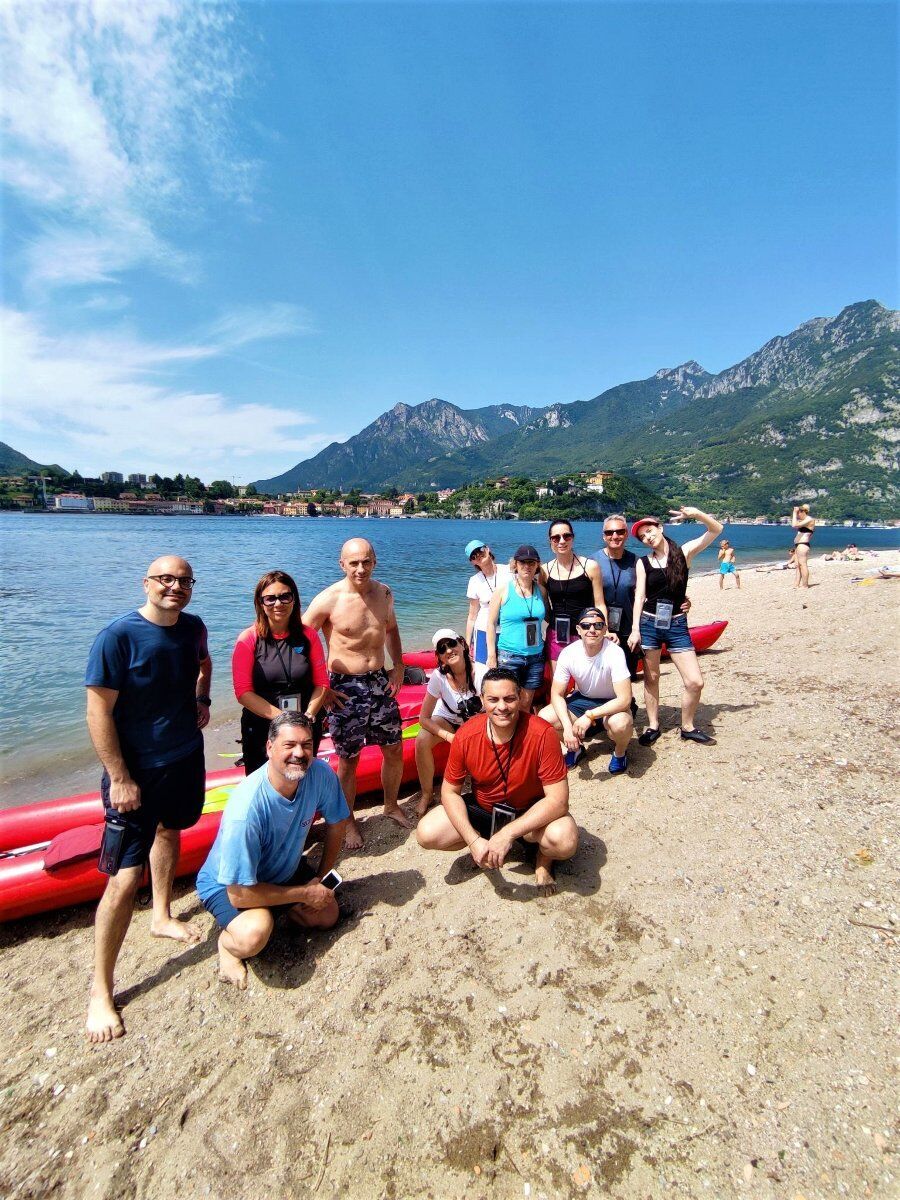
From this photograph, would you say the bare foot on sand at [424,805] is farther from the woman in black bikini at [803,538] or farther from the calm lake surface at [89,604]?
the woman in black bikini at [803,538]

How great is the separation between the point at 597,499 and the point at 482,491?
132ft

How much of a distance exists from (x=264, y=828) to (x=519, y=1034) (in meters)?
1.69

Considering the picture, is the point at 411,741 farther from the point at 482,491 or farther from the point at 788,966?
the point at 482,491

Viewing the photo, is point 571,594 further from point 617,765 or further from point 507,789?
point 507,789

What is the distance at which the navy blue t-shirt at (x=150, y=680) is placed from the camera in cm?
Result: 280

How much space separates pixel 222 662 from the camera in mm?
12461

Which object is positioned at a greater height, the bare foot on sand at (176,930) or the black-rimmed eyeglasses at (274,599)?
the black-rimmed eyeglasses at (274,599)

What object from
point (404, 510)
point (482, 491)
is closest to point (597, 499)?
point (482, 491)

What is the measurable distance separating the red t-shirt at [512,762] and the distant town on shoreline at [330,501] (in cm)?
11475

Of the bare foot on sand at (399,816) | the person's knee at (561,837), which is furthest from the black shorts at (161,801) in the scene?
the person's knee at (561,837)

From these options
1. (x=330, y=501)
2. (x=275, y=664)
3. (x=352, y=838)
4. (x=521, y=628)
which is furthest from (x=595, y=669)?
(x=330, y=501)

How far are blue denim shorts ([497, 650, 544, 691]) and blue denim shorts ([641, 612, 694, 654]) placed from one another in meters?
1.19

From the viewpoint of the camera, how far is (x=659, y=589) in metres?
5.06

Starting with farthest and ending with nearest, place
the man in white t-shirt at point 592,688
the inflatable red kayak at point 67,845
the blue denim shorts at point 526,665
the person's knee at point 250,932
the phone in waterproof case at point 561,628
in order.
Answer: the phone in waterproof case at point 561,628
the blue denim shorts at point 526,665
the man in white t-shirt at point 592,688
the inflatable red kayak at point 67,845
the person's knee at point 250,932
